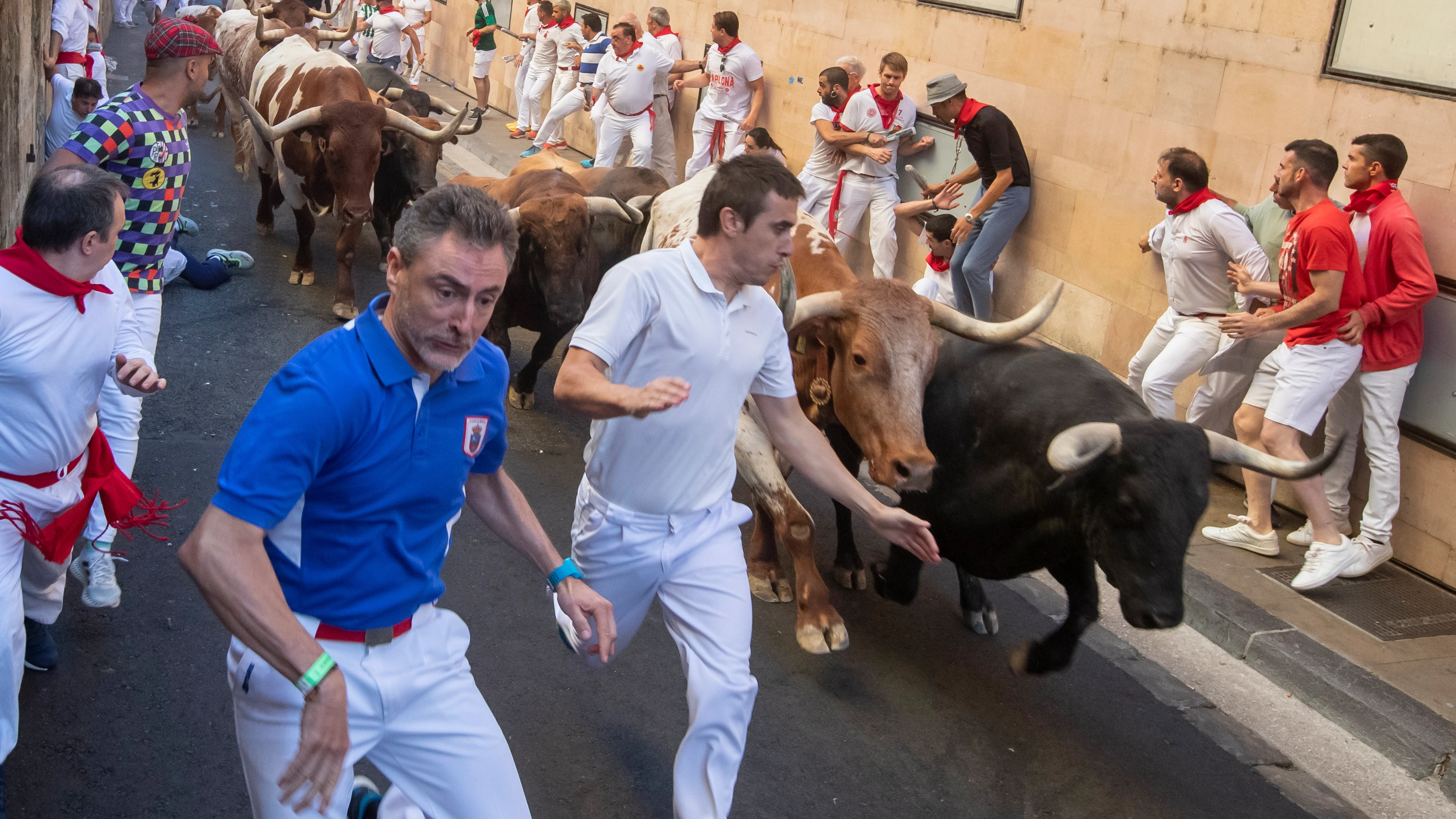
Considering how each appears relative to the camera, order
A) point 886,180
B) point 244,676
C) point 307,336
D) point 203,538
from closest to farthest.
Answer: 1. point 203,538
2. point 244,676
3. point 307,336
4. point 886,180

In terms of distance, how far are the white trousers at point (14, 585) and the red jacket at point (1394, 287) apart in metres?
6.10

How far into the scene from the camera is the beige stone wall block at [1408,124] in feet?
22.5

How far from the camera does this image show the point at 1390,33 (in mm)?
7305

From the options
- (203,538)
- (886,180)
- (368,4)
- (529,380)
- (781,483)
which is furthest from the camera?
(368,4)

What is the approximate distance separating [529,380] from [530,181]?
1.46 meters

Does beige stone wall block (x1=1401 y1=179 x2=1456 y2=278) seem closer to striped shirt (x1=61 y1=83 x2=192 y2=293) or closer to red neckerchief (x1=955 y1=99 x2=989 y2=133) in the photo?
red neckerchief (x1=955 y1=99 x2=989 y2=133)

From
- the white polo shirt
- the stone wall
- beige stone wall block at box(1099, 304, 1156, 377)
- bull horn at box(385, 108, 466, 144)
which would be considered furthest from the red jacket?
bull horn at box(385, 108, 466, 144)

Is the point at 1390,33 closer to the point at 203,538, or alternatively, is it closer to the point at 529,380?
the point at 529,380

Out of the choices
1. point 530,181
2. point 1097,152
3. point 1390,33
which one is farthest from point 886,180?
point 1390,33

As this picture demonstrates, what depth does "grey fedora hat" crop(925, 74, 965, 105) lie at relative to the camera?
1002 centimetres

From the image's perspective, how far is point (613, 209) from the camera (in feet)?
26.2

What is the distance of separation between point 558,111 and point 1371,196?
450 inches

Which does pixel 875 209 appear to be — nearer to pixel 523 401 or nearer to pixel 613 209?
pixel 613 209

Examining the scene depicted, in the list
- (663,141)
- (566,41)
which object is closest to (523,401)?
(663,141)
